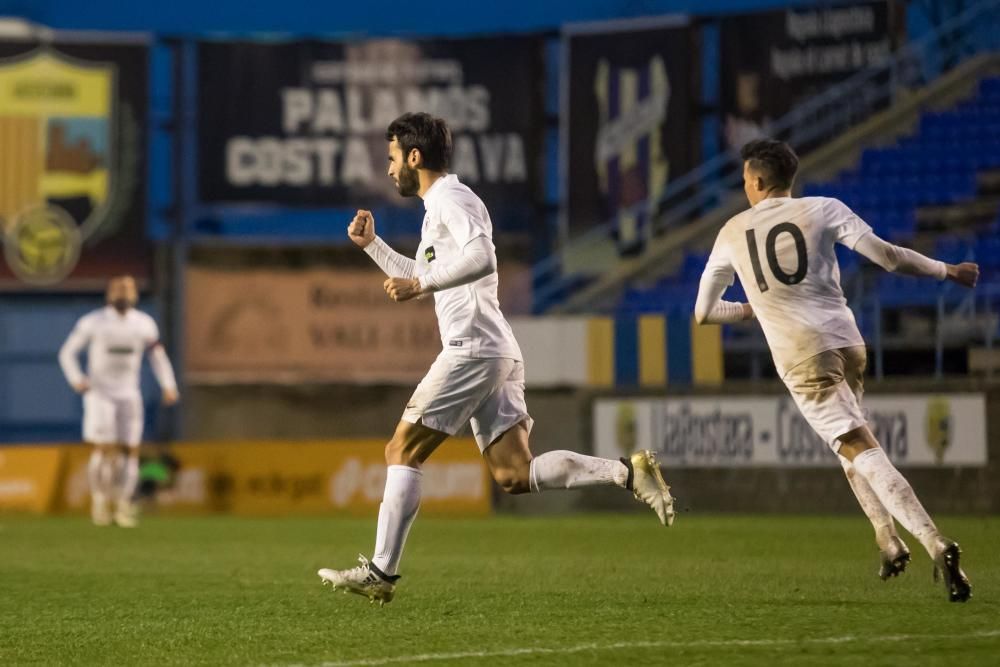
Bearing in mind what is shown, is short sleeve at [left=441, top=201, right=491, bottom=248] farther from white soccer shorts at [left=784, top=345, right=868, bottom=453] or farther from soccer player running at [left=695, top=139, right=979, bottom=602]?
white soccer shorts at [left=784, top=345, right=868, bottom=453]

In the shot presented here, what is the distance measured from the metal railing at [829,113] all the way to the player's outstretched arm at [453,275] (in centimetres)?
1679

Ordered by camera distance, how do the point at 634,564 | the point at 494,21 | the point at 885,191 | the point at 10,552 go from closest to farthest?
the point at 634,564 → the point at 10,552 → the point at 885,191 → the point at 494,21

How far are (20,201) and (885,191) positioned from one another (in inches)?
493

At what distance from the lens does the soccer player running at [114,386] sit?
16734 mm

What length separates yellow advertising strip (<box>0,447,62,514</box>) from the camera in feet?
62.7

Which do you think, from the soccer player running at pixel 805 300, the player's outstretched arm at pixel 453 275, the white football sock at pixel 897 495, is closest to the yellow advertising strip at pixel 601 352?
the soccer player running at pixel 805 300

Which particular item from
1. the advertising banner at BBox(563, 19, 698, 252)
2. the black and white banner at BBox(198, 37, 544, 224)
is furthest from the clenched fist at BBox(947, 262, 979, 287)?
the black and white banner at BBox(198, 37, 544, 224)

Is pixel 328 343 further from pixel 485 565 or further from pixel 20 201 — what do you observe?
pixel 485 565

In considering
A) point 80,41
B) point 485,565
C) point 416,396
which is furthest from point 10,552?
point 80,41

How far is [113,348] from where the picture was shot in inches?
667

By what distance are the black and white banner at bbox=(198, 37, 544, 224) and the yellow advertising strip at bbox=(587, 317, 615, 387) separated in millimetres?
8514

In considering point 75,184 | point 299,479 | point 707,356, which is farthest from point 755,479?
point 75,184

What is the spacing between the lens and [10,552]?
1224cm

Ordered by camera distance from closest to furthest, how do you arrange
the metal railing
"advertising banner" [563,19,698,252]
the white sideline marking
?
the white sideline marking < the metal railing < "advertising banner" [563,19,698,252]
